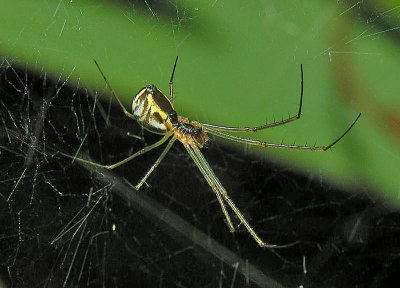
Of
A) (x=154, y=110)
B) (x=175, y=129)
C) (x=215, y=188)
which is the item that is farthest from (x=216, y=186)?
(x=154, y=110)

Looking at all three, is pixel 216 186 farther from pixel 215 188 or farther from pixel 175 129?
pixel 175 129

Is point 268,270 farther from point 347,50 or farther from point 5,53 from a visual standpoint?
point 5,53

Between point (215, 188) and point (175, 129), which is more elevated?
point (175, 129)

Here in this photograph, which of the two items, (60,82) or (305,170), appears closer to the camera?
(60,82)

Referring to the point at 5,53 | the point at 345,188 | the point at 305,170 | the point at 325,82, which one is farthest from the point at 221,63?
the point at 345,188

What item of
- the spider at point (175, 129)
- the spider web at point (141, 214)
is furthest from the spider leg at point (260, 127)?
the spider web at point (141, 214)
